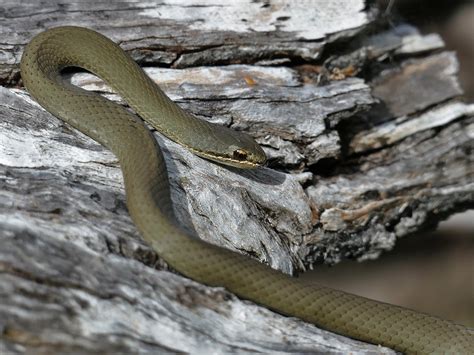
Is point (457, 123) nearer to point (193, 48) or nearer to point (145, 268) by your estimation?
point (193, 48)

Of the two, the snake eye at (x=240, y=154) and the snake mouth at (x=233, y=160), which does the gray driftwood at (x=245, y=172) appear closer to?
the snake mouth at (x=233, y=160)

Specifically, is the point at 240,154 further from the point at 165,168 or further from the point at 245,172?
the point at 165,168

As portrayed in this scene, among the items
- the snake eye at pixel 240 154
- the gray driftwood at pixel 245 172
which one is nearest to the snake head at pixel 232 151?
the snake eye at pixel 240 154

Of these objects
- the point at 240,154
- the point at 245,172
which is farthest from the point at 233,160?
the point at 245,172

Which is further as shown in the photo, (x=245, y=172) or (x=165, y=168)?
(x=245, y=172)

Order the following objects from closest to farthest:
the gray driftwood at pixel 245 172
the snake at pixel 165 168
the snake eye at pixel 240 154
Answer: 1. the gray driftwood at pixel 245 172
2. the snake at pixel 165 168
3. the snake eye at pixel 240 154
